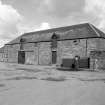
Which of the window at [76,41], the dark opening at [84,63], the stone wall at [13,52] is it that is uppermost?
the window at [76,41]

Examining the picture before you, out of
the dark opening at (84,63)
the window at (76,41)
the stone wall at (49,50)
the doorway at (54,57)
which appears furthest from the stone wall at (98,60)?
the doorway at (54,57)

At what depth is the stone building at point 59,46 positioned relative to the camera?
2559cm

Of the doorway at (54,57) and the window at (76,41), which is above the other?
the window at (76,41)

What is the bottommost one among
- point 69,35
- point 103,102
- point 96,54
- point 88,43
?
point 103,102

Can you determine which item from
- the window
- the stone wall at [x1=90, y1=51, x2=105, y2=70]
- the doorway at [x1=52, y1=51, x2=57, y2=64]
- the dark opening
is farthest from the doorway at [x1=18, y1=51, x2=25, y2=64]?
the stone wall at [x1=90, y1=51, x2=105, y2=70]

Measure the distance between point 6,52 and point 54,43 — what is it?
19.2 meters

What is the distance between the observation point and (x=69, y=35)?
2933 centimetres

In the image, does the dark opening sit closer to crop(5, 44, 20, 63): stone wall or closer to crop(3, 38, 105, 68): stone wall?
crop(3, 38, 105, 68): stone wall

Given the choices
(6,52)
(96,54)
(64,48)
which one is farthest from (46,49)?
(6,52)

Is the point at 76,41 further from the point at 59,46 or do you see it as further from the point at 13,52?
the point at 13,52

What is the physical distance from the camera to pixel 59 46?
1177 inches

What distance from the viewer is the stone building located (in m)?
25.6

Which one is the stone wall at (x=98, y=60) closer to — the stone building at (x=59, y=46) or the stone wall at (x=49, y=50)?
the stone building at (x=59, y=46)

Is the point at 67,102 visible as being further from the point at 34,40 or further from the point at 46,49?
the point at 34,40
